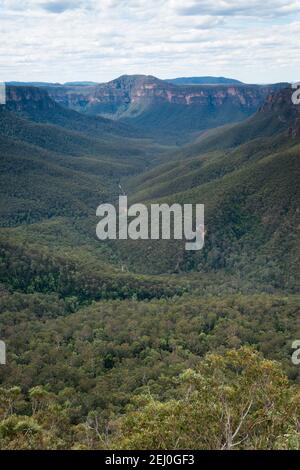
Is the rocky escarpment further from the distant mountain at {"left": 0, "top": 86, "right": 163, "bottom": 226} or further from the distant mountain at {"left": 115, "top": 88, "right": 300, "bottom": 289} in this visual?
the distant mountain at {"left": 0, "top": 86, "right": 163, "bottom": 226}

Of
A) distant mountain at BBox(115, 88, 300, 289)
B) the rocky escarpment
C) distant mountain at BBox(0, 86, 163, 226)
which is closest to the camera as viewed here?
distant mountain at BBox(115, 88, 300, 289)

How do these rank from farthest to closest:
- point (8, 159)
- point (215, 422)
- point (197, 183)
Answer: point (8, 159) < point (197, 183) < point (215, 422)

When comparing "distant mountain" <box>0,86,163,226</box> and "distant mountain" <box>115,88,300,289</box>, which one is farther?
"distant mountain" <box>0,86,163,226</box>

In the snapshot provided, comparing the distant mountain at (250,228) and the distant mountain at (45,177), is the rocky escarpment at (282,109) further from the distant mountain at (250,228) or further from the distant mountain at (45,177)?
the distant mountain at (45,177)

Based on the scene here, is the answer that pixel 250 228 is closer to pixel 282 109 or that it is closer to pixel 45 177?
pixel 45 177

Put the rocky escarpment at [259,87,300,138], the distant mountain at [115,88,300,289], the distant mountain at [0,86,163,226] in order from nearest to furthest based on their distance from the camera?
1. the distant mountain at [115,88,300,289]
2. the distant mountain at [0,86,163,226]
3. the rocky escarpment at [259,87,300,138]

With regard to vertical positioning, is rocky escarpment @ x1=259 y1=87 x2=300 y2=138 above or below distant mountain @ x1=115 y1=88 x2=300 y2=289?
above

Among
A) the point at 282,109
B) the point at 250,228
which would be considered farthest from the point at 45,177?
the point at 282,109

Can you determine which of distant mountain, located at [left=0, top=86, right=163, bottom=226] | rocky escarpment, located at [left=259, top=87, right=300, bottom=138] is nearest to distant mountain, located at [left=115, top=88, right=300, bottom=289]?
distant mountain, located at [left=0, top=86, right=163, bottom=226]

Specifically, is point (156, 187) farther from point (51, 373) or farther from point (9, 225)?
point (51, 373)

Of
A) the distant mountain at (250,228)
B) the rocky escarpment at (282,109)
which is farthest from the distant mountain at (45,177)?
the rocky escarpment at (282,109)

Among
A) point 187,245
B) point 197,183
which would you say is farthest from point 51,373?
point 197,183
